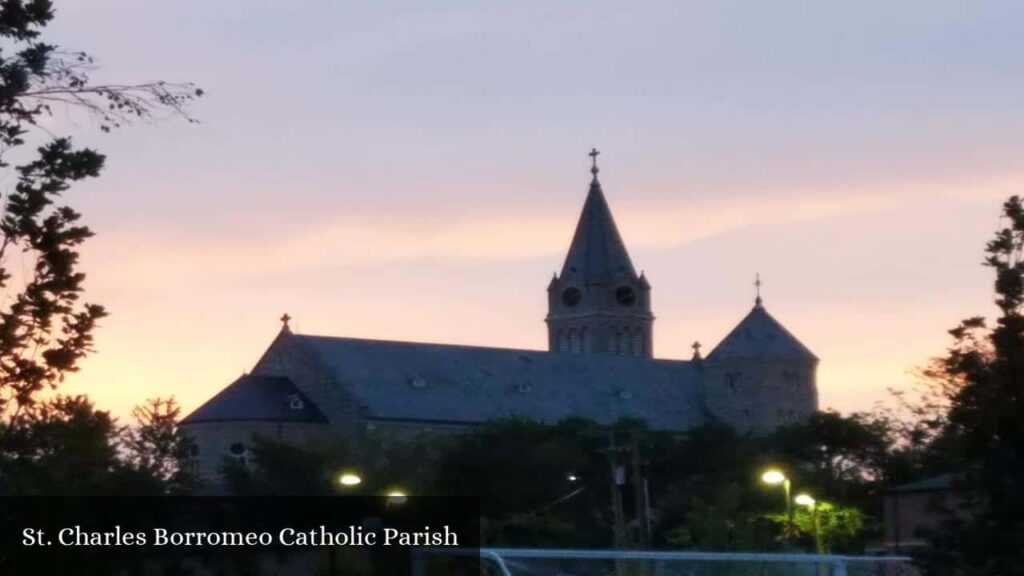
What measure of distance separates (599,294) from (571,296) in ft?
11.5

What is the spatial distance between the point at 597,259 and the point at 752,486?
6839cm

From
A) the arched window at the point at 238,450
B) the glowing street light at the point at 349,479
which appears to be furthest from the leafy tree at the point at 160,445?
the arched window at the point at 238,450

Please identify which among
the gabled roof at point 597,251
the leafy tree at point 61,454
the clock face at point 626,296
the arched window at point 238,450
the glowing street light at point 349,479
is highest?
the gabled roof at point 597,251

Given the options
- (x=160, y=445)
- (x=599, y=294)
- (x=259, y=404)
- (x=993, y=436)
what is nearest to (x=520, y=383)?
(x=259, y=404)

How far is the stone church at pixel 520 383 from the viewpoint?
12138cm

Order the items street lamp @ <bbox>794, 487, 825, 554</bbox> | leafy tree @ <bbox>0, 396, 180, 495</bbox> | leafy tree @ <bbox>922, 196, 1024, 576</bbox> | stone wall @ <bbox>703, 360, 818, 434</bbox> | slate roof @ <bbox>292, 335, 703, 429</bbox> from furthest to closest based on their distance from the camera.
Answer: stone wall @ <bbox>703, 360, 818, 434</bbox> → slate roof @ <bbox>292, 335, 703, 429</bbox> → street lamp @ <bbox>794, 487, 825, 554</bbox> → leafy tree @ <bbox>922, 196, 1024, 576</bbox> → leafy tree @ <bbox>0, 396, 180, 495</bbox>

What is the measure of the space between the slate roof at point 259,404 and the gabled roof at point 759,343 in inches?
1441

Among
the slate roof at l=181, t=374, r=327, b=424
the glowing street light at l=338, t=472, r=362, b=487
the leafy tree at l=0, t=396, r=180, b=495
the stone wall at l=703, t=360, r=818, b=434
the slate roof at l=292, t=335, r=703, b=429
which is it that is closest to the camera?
the leafy tree at l=0, t=396, r=180, b=495

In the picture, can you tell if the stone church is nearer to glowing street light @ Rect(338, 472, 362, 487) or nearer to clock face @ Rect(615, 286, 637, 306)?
clock face @ Rect(615, 286, 637, 306)

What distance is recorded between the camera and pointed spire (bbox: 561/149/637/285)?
163250 mm

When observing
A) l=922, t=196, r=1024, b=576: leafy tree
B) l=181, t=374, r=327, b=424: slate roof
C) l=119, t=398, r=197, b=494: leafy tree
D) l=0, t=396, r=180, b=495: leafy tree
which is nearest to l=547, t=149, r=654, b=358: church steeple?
l=181, t=374, r=327, b=424: slate roof

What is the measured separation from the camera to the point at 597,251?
164 metres

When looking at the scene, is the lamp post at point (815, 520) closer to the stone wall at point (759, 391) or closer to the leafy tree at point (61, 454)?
the leafy tree at point (61, 454)

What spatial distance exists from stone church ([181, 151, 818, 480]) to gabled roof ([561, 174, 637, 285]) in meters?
0.11
